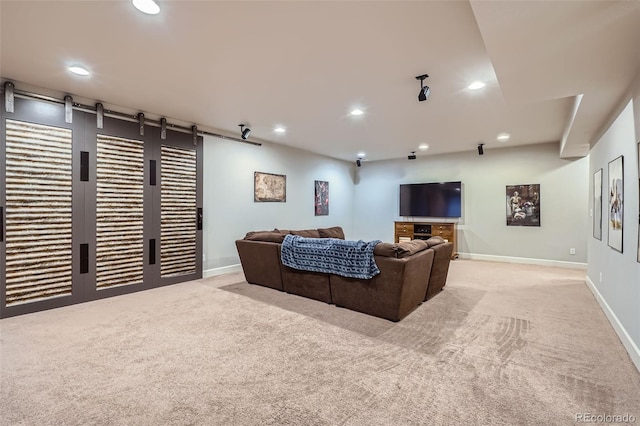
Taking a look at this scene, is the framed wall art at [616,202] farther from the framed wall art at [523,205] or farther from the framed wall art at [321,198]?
the framed wall art at [321,198]

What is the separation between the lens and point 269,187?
6262 mm

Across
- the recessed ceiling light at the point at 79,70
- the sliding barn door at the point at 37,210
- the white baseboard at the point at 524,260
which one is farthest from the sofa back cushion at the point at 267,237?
the white baseboard at the point at 524,260

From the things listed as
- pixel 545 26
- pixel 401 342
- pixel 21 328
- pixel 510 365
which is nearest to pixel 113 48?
pixel 21 328

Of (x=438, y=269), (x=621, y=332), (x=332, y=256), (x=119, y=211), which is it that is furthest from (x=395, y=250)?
(x=119, y=211)

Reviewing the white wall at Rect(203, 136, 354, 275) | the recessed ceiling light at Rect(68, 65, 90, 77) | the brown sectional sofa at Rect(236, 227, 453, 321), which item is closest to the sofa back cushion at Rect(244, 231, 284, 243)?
the brown sectional sofa at Rect(236, 227, 453, 321)

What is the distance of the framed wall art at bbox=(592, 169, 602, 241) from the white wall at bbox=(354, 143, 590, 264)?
83.9 inches

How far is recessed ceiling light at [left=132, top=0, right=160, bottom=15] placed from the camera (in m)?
1.98

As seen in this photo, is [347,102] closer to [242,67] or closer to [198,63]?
[242,67]

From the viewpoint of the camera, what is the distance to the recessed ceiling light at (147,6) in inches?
77.8

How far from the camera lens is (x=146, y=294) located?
4215mm

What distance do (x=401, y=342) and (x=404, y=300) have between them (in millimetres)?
572

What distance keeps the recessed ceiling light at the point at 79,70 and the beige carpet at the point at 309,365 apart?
2.53 m

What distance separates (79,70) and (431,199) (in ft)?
22.3

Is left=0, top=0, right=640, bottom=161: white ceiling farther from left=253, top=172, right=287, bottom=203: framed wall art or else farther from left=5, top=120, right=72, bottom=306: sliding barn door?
left=253, top=172, right=287, bottom=203: framed wall art
